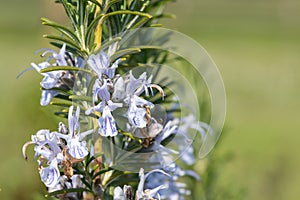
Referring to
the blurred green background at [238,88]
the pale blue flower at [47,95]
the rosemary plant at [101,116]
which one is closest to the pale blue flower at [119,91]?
the rosemary plant at [101,116]

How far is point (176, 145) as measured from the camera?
2.90 ft

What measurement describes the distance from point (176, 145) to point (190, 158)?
0.09 metres

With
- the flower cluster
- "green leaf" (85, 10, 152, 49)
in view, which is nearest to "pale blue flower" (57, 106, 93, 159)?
the flower cluster

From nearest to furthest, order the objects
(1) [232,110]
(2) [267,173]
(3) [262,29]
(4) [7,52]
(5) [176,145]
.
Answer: (5) [176,145], (2) [267,173], (1) [232,110], (4) [7,52], (3) [262,29]

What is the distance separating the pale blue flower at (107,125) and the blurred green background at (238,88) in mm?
324

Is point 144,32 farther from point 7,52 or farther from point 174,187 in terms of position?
point 7,52

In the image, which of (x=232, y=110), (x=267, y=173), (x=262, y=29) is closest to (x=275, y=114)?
(x=232, y=110)

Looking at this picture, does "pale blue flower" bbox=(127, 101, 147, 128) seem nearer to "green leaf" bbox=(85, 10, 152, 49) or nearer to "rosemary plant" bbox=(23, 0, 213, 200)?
"rosemary plant" bbox=(23, 0, 213, 200)

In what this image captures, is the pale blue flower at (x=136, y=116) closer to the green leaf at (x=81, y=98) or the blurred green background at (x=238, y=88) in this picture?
the green leaf at (x=81, y=98)

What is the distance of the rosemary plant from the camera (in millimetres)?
695

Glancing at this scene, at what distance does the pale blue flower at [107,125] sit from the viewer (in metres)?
0.66

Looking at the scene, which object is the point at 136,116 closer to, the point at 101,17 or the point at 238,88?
the point at 101,17

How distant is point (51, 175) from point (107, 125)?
0.10 meters

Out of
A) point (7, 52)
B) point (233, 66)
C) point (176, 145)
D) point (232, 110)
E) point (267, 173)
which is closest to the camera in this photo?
point (176, 145)
